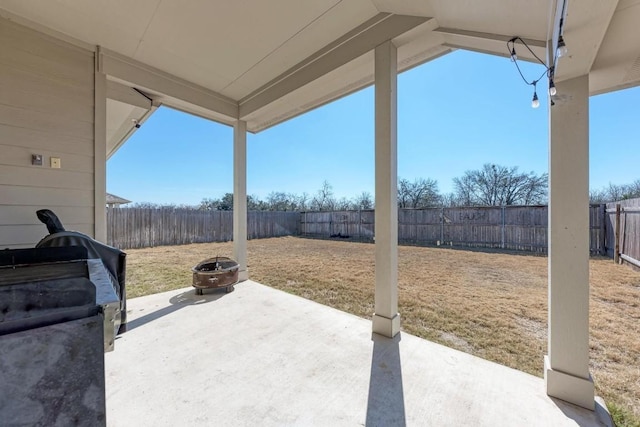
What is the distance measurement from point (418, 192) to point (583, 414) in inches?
666

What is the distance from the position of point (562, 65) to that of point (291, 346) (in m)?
2.66

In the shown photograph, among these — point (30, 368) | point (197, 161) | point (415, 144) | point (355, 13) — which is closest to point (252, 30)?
point (355, 13)

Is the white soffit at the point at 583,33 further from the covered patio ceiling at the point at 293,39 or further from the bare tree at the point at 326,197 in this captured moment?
the bare tree at the point at 326,197

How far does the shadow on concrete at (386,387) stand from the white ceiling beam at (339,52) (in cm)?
264

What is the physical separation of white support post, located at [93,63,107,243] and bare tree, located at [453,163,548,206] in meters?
17.5

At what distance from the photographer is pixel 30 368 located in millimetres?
509

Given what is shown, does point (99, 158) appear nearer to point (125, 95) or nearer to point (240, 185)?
point (125, 95)

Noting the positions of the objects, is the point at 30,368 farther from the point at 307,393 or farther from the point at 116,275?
the point at 307,393

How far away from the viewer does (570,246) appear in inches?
61.7

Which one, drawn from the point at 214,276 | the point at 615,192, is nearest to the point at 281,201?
the point at 214,276

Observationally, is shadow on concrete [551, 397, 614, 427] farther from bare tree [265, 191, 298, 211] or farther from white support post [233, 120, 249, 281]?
bare tree [265, 191, 298, 211]

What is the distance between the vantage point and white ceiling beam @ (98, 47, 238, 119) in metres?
2.75

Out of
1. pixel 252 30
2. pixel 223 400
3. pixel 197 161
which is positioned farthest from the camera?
pixel 197 161

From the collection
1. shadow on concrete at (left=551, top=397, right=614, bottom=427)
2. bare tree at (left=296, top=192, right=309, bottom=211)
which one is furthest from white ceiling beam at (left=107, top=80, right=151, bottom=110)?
bare tree at (left=296, top=192, right=309, bottom=211)
